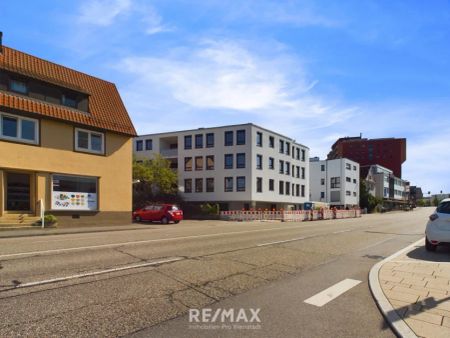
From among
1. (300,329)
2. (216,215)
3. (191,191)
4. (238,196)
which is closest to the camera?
(300,329)

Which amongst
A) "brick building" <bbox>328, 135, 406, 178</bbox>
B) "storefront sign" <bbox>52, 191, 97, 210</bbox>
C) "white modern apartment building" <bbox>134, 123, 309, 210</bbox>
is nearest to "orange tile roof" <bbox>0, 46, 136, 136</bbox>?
"storefront sign" <bbox>52, 191, 97, 210</bbox>

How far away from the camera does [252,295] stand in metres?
6.60

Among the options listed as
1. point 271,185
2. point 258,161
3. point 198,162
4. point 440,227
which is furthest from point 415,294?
point 198,162

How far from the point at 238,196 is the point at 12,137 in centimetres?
3114

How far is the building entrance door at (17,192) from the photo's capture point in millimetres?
22328

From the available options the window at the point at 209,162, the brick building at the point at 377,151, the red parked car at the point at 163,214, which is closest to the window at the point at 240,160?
the window at the point at 209,162

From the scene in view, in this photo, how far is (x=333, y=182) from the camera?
273 feet

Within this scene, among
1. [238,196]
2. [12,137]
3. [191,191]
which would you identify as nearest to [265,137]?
[238,196]

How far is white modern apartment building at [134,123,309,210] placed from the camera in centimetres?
4988

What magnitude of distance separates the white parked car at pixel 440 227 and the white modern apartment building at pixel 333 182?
234 ft

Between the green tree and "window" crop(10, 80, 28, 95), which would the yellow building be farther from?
the green tree

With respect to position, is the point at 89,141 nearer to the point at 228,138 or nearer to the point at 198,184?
the point at 228,138

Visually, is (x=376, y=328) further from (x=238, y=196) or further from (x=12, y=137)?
(x=238, y=196)

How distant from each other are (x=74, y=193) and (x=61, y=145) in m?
3.12
